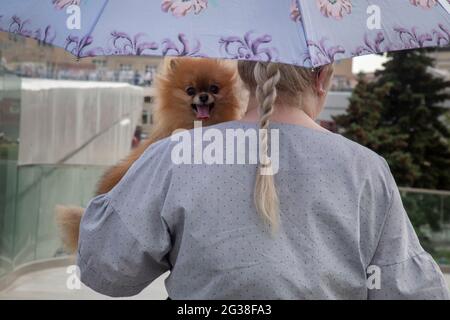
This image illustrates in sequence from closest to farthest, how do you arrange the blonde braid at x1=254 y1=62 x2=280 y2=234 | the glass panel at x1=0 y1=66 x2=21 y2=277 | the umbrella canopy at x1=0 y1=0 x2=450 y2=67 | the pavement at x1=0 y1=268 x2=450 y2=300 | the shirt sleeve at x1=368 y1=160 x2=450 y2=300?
the blonde braid at x1=254 y1=62 x2=280 y2=234, the shirt sleeve at x1=368 y1=160 x2=450 y2=300, the umbrella canopy at x1=0 y1=0 x2=450 y2=67, the pavement at x1=0 y1=268 x2=450 y2=300, the glass panel at x1=0 y1=66 x2=21 y2=277

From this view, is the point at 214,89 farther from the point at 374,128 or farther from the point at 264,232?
the point at 374,128

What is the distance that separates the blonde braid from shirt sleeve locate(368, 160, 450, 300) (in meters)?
0.30

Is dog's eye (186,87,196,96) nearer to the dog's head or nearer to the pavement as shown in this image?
the dog's head

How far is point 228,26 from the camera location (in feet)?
7.18

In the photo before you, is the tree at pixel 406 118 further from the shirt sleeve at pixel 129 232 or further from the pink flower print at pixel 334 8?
the shirt sleeve at pixel 129 232

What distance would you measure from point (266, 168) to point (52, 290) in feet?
22.7

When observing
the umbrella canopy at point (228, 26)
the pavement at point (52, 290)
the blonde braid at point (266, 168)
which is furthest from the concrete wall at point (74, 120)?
the blonde braid at point (266, 168)

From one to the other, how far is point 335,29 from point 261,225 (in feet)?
2.17

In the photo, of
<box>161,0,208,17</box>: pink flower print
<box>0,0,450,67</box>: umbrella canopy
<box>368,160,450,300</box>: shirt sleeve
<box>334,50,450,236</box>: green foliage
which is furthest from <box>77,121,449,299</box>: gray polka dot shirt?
<box>334,50,450,236</box>: green foliage

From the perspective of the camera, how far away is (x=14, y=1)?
2.39 metres

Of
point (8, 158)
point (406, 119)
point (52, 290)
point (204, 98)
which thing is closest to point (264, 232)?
point (204, 98)

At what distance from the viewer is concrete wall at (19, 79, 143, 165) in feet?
30.4

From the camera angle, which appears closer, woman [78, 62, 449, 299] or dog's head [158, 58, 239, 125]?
woman [78, 62, 449, 299]

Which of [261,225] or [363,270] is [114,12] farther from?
[363,270]
